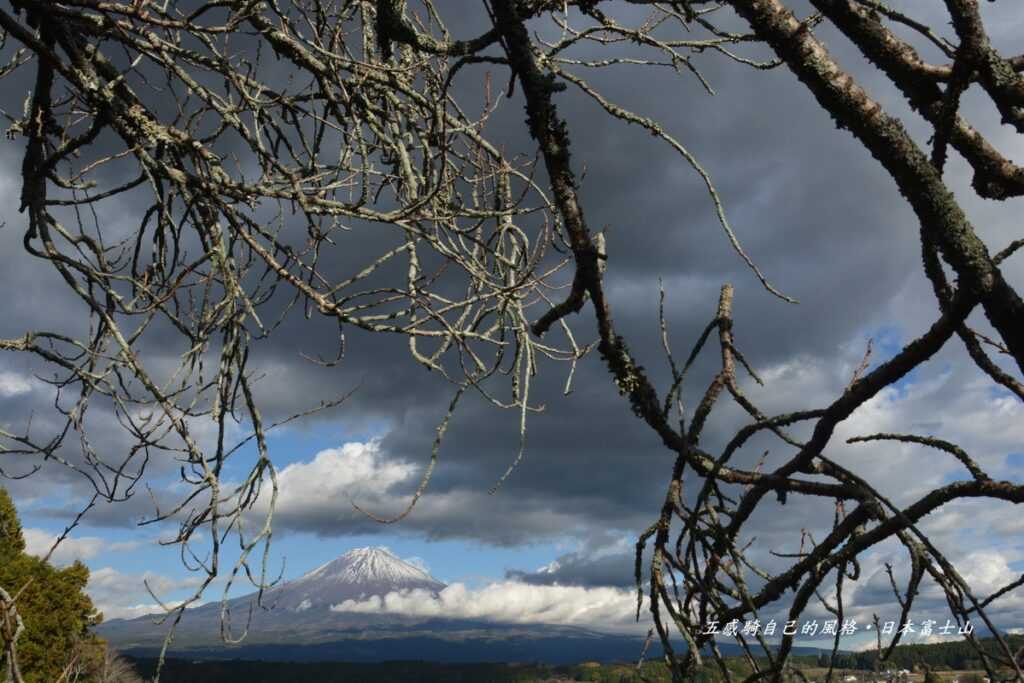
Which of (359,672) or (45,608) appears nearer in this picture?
(45,608)

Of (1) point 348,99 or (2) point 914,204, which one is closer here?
(2) point 914,204

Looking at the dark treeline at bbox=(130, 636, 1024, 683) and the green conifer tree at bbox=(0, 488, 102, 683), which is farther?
the dark treeline at bbox=(130, 636, 1024, 683)

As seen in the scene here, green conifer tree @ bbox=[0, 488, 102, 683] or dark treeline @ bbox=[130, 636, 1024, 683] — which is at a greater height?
green conifer tree @ bbox=[0, 488, 102, 683]

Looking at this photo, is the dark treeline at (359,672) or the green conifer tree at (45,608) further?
the dark treeline at (359,672)

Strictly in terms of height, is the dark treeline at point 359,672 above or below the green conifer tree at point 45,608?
below

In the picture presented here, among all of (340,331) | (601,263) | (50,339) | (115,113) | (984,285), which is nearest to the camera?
(984,285)

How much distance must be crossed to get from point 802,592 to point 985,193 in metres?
1.00

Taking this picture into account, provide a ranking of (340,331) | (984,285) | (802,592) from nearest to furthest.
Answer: (984,285) → (802,592) → (340,331)

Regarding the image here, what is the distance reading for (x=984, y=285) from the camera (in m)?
1.62

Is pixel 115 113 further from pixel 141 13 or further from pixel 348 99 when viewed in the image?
pixel 348 99

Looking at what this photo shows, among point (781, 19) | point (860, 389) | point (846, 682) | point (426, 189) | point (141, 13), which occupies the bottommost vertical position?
A: point (846, 682)

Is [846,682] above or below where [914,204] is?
below

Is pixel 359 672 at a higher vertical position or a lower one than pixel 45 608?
lower

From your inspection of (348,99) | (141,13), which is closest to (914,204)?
(348,99)
